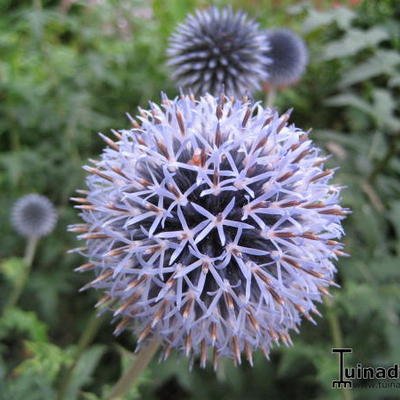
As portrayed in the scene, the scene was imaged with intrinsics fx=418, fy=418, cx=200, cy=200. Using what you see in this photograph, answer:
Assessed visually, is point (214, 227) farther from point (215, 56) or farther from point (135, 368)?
point (215, 56)

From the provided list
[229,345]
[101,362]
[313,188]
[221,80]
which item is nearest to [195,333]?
[229,345]

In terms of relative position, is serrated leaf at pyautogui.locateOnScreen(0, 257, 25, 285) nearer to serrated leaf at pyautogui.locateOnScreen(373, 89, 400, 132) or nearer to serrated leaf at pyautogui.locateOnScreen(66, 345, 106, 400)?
serrated leaf at pyautogui.locateOnScreen(66, 345, 106, 400)

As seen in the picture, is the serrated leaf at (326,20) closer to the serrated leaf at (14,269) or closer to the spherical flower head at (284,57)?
the spherical flower head at (284,57)

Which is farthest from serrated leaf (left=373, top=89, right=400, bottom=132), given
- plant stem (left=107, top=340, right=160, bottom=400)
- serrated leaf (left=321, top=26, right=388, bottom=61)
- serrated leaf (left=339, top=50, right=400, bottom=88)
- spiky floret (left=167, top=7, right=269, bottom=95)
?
plant stem (left=107, top=340, right=160, bottom=400)

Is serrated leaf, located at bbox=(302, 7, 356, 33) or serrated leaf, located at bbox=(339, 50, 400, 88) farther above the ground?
serrated leaf, located at bbox=(302, 7, 356, 33)

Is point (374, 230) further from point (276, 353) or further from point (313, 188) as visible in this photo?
point (313, 188)

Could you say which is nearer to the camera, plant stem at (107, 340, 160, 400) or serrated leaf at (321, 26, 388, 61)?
plant stem at (107, 340, 160, 400)

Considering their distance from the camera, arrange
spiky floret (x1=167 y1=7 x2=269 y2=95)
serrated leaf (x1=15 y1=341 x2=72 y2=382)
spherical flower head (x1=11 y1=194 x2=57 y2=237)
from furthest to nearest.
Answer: spherical flower head (x1=11 y1=194 x2=57 y2=237) → spiky floret (x1=167 y1=7 x2=269 y2=95) → serrated leaf (x1=15 y1=341 x2=72 y2=382)

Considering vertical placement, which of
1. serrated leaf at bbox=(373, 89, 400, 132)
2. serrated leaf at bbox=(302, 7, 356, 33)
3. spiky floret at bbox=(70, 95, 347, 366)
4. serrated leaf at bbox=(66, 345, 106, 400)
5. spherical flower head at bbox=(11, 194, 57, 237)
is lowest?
serrated leaf at bbox=(66, 345, 106, 400)

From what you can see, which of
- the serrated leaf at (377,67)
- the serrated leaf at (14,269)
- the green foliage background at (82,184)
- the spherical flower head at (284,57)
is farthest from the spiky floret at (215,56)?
the serrated leaf at (14,269)
